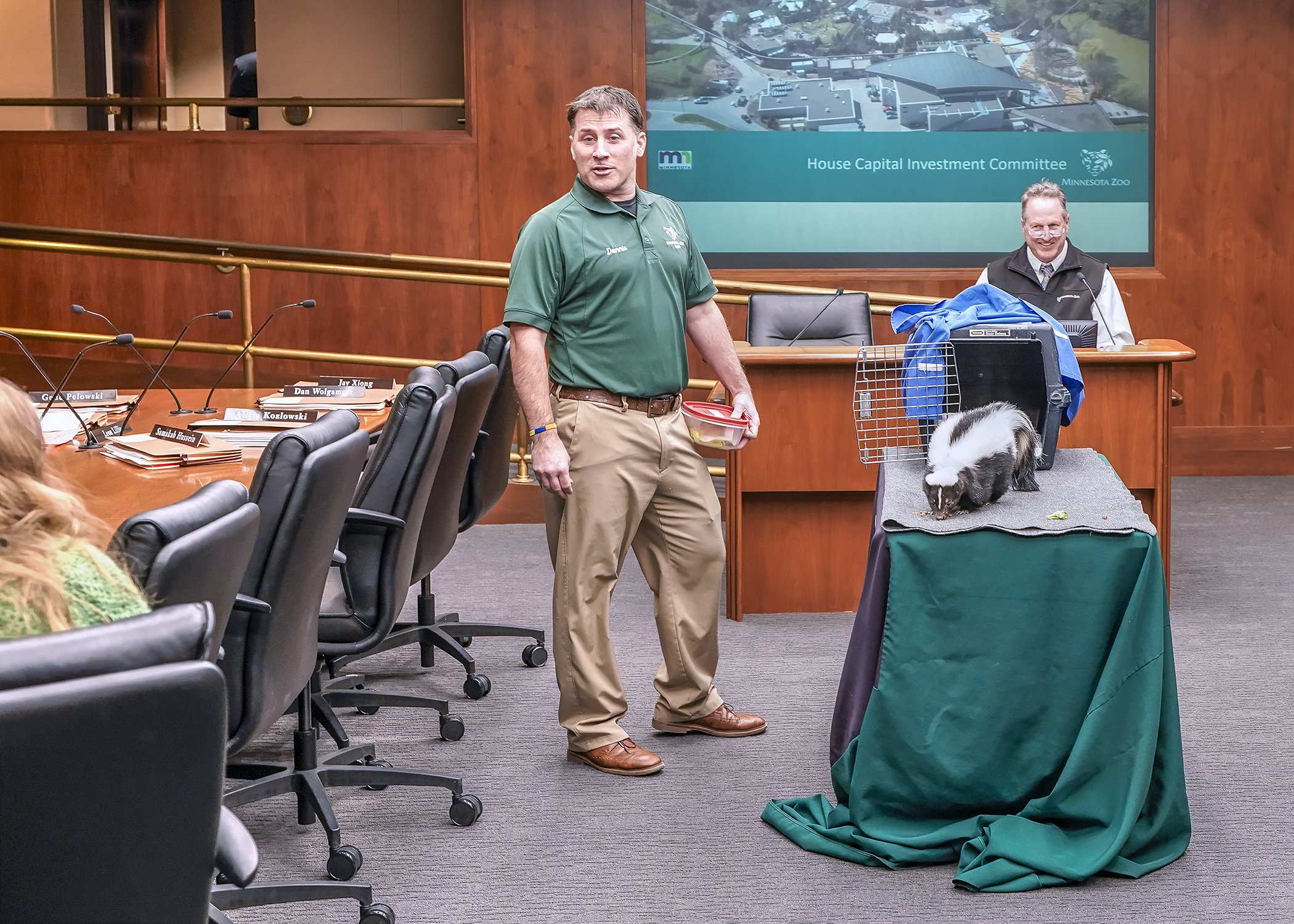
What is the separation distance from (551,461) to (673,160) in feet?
14.9

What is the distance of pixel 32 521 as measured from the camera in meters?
1.43

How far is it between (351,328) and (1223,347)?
4735 mm

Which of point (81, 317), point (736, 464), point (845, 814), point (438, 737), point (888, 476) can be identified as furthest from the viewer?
point (81, 317)

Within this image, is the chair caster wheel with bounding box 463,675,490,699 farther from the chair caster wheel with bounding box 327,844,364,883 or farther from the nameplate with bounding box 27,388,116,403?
the nameplate with bounding box 27,388,116,403

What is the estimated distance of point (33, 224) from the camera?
729 centimetres

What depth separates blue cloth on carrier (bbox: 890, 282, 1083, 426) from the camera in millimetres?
2930

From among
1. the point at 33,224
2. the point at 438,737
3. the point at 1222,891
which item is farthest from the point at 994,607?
the point at 33,224

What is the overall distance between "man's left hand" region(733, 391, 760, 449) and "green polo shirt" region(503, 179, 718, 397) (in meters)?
0.18

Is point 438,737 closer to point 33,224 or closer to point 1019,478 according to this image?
point 1019,478

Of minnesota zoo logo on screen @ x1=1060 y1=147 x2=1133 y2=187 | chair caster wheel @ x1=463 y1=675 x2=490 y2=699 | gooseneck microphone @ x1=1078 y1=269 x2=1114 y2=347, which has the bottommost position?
chair caster wheel @ x1=463 y1=675 x2=490 y2=699

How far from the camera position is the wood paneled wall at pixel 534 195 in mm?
6961

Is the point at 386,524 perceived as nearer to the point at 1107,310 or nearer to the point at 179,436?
the point at 179,436

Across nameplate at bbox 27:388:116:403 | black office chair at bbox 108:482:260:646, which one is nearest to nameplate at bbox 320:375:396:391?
nameplate at bbox 27:388:116:403

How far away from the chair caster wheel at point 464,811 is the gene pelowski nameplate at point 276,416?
1.28 meters
